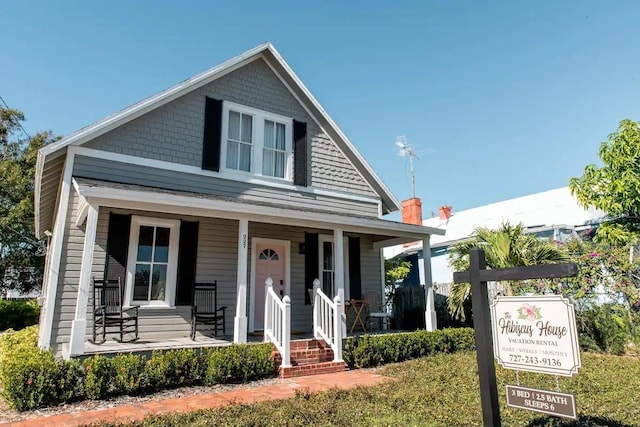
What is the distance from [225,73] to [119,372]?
697cm

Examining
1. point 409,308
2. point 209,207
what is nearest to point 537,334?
point 209,207

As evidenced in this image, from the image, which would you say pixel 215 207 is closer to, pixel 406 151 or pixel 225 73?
pixel 225 73

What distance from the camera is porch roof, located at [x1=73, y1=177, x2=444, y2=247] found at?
6.37m

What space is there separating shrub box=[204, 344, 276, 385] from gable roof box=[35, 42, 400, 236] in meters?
4.91

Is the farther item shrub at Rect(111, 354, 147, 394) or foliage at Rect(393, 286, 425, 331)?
foliage at Rect(393, 286, 425, 331)

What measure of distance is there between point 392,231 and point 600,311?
16.8 feet

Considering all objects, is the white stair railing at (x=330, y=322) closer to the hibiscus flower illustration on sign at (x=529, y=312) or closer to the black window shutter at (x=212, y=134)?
the black window shutter at (x=212, y=134)

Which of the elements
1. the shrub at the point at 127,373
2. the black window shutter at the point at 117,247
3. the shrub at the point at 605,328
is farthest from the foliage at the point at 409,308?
the shrub at the point at 127,373

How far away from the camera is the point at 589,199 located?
11602 millimetres

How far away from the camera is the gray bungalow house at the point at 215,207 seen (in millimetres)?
7188

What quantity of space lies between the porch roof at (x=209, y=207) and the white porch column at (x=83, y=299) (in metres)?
0.32

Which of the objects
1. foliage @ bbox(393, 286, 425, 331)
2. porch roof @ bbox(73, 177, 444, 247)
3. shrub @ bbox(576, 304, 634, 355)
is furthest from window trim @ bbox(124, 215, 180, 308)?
shrub @ bbox(576, 304, 634, 355)

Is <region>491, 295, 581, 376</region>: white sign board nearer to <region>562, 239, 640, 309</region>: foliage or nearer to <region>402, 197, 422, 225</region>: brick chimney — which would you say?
<region>562, 239, 640, 309</region>: foliage

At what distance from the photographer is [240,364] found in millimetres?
6488
